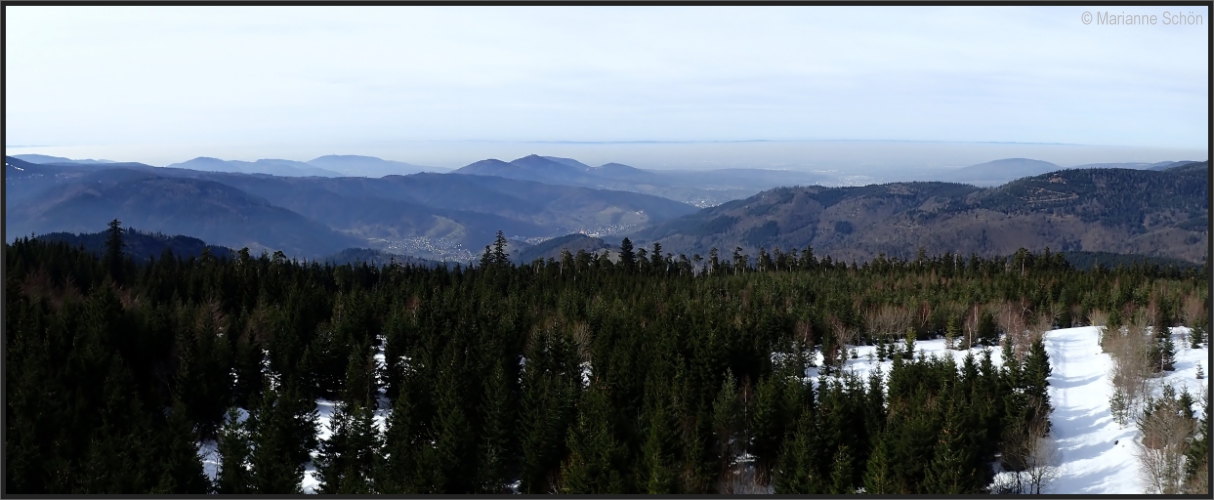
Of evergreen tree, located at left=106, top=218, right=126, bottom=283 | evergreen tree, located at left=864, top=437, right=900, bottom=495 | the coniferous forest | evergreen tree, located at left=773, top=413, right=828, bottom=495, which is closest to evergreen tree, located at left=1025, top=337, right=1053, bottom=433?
the coniferous forest

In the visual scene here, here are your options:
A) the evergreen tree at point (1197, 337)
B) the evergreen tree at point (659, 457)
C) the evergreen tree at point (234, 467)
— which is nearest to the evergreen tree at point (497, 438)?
the evergreen tree at point (659, 457)

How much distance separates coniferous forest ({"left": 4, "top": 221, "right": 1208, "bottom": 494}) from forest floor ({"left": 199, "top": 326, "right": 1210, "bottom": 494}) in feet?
4.94

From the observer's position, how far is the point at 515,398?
47906 mm

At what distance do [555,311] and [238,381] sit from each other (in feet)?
103

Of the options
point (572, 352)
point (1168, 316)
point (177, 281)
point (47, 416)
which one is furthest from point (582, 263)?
point (47, 416)

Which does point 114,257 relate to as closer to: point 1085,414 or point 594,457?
point 594,457

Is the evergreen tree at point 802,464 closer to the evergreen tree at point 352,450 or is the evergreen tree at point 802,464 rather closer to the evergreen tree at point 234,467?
the evergreen tree at point 352,450

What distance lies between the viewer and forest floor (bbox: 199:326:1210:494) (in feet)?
119

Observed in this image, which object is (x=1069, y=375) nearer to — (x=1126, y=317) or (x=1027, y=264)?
(x=1126, y=317)

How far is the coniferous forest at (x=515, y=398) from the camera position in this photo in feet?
116

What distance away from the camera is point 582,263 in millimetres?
115688

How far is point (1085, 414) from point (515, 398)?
108 ft

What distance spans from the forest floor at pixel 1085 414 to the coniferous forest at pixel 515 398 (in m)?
1.50

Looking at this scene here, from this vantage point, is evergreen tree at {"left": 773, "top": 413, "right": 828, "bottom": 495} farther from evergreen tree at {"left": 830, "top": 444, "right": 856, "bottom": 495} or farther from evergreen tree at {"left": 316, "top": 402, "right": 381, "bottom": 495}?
evergreen tree at {"left": 316, "top": 402, "right": 381, "bottom": 495}
